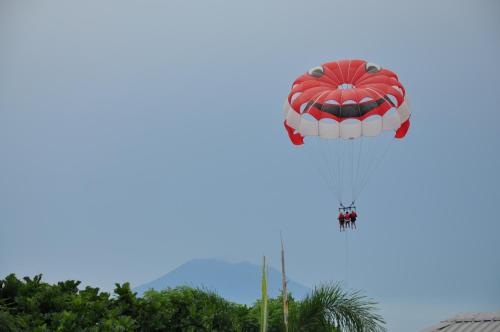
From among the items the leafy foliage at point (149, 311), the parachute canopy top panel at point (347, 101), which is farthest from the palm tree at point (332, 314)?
the parachute canopy top panel at point (347, 101)

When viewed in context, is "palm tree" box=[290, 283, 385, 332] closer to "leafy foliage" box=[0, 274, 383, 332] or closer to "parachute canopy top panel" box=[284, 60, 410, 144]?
"leafy foliage" box=[0, 274, 383, 332]

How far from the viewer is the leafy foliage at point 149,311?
943 cm

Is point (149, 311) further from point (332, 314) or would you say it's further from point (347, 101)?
point (347, 101)

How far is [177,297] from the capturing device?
452 inches

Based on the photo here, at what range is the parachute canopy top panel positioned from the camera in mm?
18766

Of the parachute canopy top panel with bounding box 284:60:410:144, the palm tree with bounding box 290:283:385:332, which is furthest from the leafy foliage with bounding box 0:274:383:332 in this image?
the parachute canopy top panel with bounding box 284:60:410:144

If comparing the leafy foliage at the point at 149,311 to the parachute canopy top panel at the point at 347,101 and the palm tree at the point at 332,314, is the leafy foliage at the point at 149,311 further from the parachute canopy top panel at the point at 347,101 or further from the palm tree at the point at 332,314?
the parachute canopy top panel at the point at 347,101

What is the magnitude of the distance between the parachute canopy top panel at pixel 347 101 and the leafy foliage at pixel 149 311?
749 centimetres

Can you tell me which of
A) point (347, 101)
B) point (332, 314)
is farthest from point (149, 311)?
point (347, 101)

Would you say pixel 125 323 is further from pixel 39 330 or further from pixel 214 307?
pixel 214 307

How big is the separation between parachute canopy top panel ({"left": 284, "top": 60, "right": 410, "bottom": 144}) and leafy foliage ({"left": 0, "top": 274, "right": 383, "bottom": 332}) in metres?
7.49

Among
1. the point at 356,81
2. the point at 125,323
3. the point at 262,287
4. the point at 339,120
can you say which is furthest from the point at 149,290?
the point at 262,287

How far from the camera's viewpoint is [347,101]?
1873 centimetres

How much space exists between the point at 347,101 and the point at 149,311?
10313 millimetres
